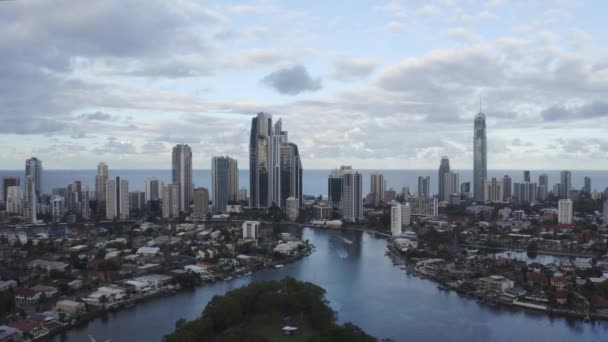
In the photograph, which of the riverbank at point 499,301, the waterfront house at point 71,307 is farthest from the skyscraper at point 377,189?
the waterfront house at point 71,307

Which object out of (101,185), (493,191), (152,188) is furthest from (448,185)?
(101,185)

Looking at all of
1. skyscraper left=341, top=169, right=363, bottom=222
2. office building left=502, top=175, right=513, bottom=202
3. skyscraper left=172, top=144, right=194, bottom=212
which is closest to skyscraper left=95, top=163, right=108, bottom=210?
skyscraper left=172, top=144, right=194, bottom=212

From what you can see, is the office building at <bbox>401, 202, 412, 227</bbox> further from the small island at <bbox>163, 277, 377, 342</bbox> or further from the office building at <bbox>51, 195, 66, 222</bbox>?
the office building at <bbox>51, 195, 66, 222</bbox>

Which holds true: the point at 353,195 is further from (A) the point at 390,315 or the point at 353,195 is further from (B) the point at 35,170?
(B) the point at 35,170

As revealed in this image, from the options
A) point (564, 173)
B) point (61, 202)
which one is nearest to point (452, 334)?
point (61, 202)

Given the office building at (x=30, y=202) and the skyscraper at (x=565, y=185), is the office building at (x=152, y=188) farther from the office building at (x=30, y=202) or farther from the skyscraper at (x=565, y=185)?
the skyscraper at (x=565, y=185)

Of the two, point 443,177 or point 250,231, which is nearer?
point 250,231
